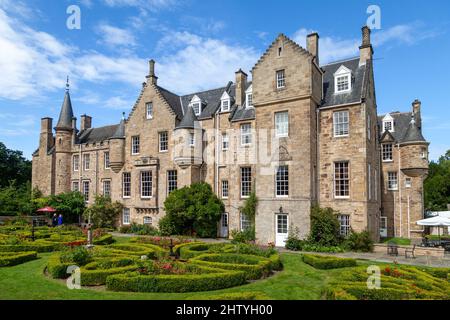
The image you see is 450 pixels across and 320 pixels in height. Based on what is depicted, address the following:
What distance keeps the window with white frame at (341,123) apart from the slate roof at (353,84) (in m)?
0.85

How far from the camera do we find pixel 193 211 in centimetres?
2944

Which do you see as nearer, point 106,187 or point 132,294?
point 132,294

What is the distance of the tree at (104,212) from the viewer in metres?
37.0

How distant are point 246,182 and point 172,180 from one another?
328 inches

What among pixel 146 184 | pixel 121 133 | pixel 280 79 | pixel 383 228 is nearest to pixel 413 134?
pixel 383 228

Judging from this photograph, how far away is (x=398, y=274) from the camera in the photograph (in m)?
13.7

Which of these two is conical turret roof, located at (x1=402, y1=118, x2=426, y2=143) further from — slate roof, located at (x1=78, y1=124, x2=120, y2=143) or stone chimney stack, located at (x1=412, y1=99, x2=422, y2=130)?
slate roof, located at (x1=78, y1=124, x2=120, y2=143)

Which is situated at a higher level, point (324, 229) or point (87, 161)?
point (87, 161)

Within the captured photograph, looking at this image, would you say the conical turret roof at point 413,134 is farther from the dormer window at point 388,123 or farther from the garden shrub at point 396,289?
the garden shrub at point 396,289

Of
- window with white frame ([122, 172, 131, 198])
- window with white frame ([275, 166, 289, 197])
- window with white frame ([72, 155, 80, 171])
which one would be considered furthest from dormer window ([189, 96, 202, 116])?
window with white frame ([72, 155, 80, 171])

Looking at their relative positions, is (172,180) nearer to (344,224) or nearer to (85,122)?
(344,224)

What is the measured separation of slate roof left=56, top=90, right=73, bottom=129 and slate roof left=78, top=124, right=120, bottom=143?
2.84 metres

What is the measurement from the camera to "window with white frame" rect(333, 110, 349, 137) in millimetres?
25906

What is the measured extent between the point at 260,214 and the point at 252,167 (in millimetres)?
4765
